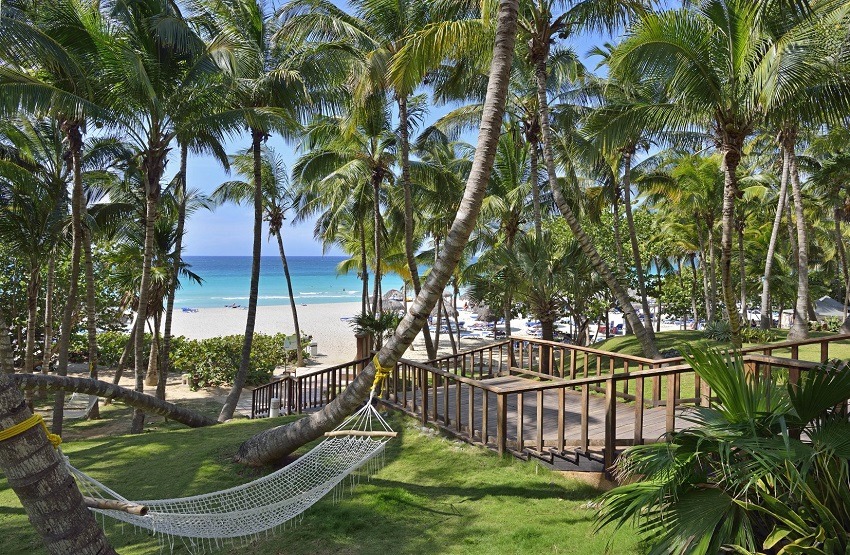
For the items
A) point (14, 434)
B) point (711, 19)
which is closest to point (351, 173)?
point (711, 19)

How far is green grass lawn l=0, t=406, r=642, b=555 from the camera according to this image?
3695mm

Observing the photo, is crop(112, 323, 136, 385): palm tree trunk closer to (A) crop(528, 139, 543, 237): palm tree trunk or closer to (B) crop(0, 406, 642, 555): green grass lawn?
(B) crop(0, 406, 642, 555): green grass lawn

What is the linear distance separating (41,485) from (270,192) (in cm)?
1720

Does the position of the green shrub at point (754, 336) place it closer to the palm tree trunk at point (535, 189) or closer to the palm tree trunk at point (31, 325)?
the palm tree trunk at point (535, 189)

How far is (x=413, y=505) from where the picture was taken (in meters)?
4.39

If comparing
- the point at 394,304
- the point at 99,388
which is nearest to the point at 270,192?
the point at 99,388

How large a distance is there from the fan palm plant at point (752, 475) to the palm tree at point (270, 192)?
622 inches

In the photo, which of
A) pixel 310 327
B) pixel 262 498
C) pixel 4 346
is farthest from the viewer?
pixel 310 327

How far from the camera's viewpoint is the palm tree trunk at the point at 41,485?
212cm

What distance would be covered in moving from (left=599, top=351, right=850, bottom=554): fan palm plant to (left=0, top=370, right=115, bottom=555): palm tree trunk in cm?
244

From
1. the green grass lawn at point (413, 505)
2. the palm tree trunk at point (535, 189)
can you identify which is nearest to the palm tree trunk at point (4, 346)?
the green grass lawn at point (413, 505)

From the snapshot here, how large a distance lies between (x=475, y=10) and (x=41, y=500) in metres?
9.62

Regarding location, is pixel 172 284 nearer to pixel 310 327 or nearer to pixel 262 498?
pixel 262 498

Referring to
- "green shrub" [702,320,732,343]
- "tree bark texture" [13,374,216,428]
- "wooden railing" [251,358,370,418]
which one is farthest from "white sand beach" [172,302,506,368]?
"tree bark texture" [13,374,216,428]
